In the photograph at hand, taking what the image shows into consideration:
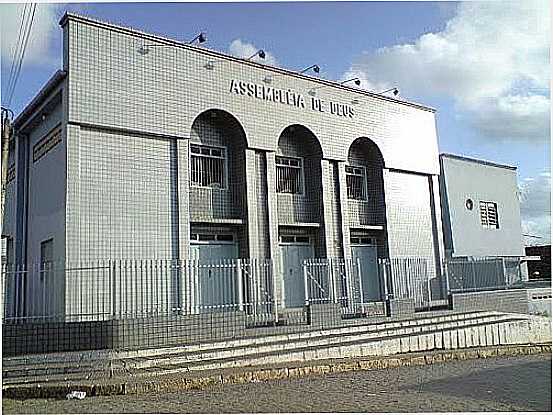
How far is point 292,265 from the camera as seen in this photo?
53.1 ft

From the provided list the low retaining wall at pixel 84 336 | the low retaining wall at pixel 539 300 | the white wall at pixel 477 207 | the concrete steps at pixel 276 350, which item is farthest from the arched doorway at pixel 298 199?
the low retaining wall at pixel 539 300

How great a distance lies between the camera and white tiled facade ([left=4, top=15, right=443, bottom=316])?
42.1 feet

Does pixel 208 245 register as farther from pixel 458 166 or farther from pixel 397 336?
pixel 458 166

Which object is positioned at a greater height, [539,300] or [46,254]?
[46,254]

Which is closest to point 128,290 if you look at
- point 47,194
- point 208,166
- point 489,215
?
point 47,194

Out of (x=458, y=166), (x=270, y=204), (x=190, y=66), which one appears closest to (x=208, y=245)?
(x=270, y=204)

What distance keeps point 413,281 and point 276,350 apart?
21.1ft

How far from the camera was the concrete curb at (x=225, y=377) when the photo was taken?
25.8 feet

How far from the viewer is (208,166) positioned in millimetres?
Result: 15328

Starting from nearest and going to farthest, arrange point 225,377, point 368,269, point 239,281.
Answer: point 225,377 < point 239,281 < point 368,269

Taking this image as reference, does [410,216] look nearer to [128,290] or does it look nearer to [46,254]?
[128,290]

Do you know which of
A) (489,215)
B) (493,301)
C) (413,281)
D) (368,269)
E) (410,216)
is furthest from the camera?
(489,215)

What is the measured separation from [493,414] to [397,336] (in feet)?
18.6

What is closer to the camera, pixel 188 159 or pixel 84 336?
pixel 84 336
